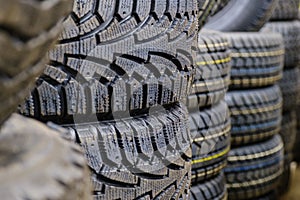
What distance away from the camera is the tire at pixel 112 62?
93cm

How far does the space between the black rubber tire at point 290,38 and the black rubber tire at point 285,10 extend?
0.03 metres

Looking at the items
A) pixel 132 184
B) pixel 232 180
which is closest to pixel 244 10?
pixel 232 180

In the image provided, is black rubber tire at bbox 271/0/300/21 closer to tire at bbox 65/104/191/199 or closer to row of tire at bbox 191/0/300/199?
row of tire at bbox 191/0/300/199

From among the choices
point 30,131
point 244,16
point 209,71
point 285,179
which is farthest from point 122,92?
point 285,179

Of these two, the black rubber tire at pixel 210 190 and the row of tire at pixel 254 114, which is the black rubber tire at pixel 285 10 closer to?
the row of tire at pixel 254 114

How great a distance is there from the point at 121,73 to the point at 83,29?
3.6 inches

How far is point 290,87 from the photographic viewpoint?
9.12 feet

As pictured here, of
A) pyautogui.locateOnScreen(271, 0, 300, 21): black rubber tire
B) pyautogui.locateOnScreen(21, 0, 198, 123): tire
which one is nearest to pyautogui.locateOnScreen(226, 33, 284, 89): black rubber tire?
pyautogui.locateOnScreen(271, 0, 300, 21): black rubber tire

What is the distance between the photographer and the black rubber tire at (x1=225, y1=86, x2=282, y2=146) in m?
2.12

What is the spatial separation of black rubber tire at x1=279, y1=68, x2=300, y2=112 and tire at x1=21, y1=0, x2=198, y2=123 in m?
1.74

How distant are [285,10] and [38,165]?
2383 mm

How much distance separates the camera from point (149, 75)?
1025 millimetres

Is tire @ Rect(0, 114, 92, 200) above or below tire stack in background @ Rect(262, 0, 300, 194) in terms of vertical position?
above

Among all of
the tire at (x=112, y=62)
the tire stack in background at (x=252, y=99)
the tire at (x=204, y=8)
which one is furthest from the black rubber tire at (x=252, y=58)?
the tire at (x=112, y=62)
